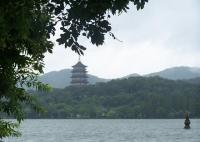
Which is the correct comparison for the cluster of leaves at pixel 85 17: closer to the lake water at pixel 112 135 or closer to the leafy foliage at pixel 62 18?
the leafy foliage at pixel 62 18

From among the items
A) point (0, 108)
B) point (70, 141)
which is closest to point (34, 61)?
point (0, 108)

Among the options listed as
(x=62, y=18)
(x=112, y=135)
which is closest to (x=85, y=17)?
(x=62, y=18)

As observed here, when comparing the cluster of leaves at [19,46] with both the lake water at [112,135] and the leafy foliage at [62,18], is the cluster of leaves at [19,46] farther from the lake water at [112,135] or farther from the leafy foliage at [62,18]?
the lake water at [112,135]

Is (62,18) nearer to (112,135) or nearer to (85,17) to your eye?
(85,17)

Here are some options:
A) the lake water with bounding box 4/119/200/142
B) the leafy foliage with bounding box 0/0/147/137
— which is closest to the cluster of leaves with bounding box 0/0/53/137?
the leafy foliage with bounding box 0/0/147/137

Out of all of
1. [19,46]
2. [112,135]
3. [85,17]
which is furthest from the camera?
[112,135]

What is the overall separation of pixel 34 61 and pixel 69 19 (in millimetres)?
4314

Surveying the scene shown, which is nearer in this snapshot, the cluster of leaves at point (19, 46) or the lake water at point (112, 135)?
the cluster of leaves at point (19, 46)

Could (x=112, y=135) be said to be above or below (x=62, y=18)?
below

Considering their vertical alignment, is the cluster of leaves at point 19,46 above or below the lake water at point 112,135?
above

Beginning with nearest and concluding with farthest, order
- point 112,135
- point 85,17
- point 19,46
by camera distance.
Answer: point 85,17, point 19,46, point 112,135

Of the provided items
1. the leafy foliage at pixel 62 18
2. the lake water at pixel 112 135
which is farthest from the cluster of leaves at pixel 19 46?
the lake water at pixel 112 135

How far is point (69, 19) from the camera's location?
7.54 meters

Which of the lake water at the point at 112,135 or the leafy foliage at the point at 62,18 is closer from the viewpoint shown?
the leafy foliage at the point at 62,18
